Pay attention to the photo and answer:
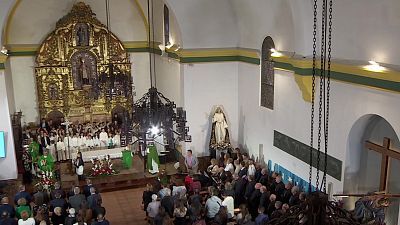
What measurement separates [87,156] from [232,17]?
7.08m

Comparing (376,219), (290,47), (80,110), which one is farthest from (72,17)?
(376,219)

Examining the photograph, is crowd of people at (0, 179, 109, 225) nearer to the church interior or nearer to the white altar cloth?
the church interior

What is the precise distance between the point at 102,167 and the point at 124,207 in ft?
7.41

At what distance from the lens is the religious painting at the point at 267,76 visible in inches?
553

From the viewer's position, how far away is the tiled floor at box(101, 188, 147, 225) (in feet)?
40.6

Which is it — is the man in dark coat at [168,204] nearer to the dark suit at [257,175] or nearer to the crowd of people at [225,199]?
the crowd of people at [225,199]

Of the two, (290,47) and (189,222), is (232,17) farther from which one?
(189,222)

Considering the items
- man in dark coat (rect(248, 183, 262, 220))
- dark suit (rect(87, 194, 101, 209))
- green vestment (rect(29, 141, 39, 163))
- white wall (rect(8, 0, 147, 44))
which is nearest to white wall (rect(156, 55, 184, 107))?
white wall (rect(8, 0, 147, 44))

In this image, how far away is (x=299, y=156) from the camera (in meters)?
12.5

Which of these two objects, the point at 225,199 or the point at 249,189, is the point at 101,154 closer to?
the point at 249,189

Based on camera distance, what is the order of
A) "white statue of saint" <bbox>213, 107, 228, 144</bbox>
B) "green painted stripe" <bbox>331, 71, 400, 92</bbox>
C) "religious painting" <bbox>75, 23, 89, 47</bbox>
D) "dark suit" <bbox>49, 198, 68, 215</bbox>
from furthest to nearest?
"religious painting" <bbox>75, 23, 89, 47</bbox> < "white statue of saint" <bbox>213, 107, 228, 144</bbox> < "dark suit" <bbox>49, 198, 68, 215</bbox> < "green painted stripe" <bbox>331, 71, 400, 92</bbox>

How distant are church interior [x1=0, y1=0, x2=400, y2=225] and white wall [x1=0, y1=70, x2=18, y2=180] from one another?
1.8 inches

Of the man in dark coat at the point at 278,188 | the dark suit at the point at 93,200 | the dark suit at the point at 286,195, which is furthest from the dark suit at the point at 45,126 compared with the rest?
the dark suit at the point at 286,195

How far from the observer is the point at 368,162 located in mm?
10797
